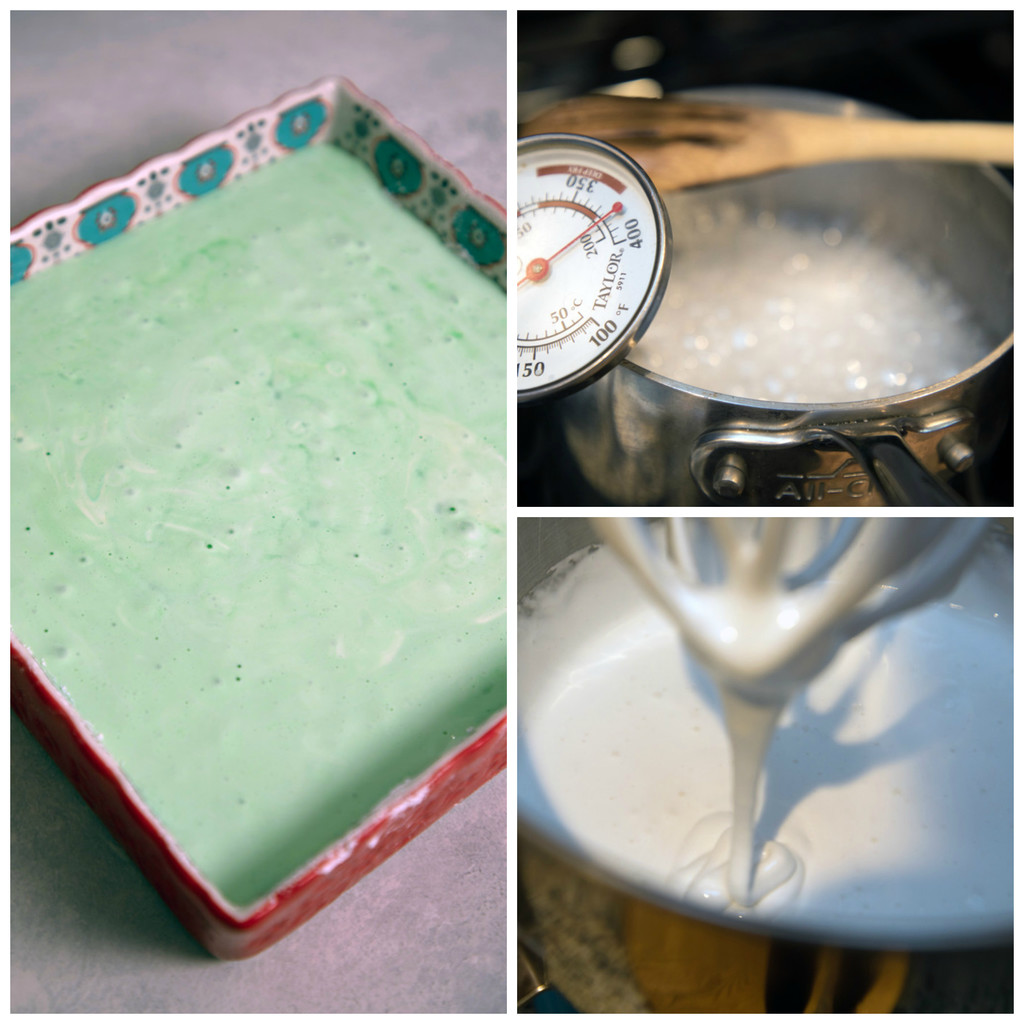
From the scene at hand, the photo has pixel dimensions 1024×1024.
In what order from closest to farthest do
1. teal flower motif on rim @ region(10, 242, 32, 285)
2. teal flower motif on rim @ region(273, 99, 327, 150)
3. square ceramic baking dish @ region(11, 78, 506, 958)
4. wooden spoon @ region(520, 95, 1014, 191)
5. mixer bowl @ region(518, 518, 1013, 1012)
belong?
mixer bowl @ region(518, 518, 1013, 1012) → square ceramic baking dish @ region(11, 78, 506, 958) → wooden spoon @ region(520, 95, 1014, 191) → teal flower motif on rim @ region(10, 242, 32, 285) → teal flower motif on rim @ region(273, 99, 327, 150)

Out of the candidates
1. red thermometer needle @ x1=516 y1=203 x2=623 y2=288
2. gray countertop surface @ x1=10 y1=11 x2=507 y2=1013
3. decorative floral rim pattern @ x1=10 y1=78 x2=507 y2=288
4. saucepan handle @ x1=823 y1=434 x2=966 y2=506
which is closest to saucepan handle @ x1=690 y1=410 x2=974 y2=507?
saucepan handle @ x1=823 y1=434 x2=966 y2=506

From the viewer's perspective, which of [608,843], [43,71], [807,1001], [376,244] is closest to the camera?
[807,1001]

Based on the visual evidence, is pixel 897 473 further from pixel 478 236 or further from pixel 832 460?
pixel 478 236

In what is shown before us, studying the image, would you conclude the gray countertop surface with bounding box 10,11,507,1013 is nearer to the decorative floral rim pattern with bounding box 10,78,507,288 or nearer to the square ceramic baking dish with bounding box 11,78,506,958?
the square ceramic baking dish with bounding box 11,78,506,958

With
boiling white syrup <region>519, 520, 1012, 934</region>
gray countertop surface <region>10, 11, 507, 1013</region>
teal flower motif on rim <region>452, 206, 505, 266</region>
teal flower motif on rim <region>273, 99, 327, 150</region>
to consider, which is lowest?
gray countertop surface <region>10, 11, 507, 1013</region>

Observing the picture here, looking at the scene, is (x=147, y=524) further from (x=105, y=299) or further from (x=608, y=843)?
(x=608, y=843)

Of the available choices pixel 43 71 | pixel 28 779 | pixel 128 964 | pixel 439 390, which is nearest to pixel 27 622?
pixel 28 779

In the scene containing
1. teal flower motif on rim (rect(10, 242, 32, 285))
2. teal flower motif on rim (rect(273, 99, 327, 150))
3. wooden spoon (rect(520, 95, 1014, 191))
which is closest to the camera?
wooden spoon (rect(520, 95, 1014, 191))
